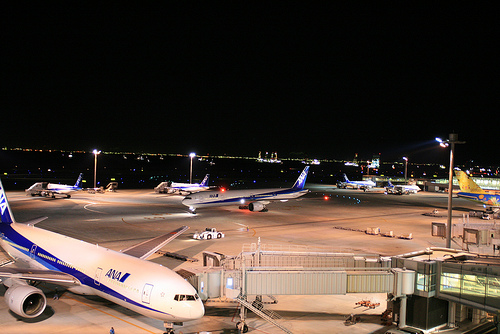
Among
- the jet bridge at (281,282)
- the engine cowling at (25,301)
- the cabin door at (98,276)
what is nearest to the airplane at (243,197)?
the cabin door at (98,276)

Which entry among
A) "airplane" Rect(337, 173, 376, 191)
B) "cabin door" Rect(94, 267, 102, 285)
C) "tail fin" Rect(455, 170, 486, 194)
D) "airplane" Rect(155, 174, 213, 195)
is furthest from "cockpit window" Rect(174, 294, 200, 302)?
"airplane" Rect(337, 173, 376, 191)

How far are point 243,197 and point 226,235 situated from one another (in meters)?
20.0

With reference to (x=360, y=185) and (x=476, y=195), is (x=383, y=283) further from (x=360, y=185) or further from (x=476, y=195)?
(x=360, y=185)

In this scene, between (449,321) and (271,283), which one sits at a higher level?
(271,283)

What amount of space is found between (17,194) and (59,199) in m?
11.5

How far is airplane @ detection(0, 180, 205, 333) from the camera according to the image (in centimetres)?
1908

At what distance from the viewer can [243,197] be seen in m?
66.6

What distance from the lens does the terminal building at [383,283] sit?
21156mm

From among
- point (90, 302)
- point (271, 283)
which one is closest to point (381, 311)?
point (271, 283)

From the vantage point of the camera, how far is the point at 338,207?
255 ft

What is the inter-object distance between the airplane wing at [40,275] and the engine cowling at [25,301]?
103 centimetres

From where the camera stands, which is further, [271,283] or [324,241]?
[324,241]

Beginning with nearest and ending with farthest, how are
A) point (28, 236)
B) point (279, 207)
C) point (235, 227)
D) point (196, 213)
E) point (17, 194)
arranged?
point (28, 236) < point (235, 227) < point (196, 213) < point (279, 207) < point (17, 194)

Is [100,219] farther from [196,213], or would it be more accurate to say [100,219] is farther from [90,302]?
[90,302]
